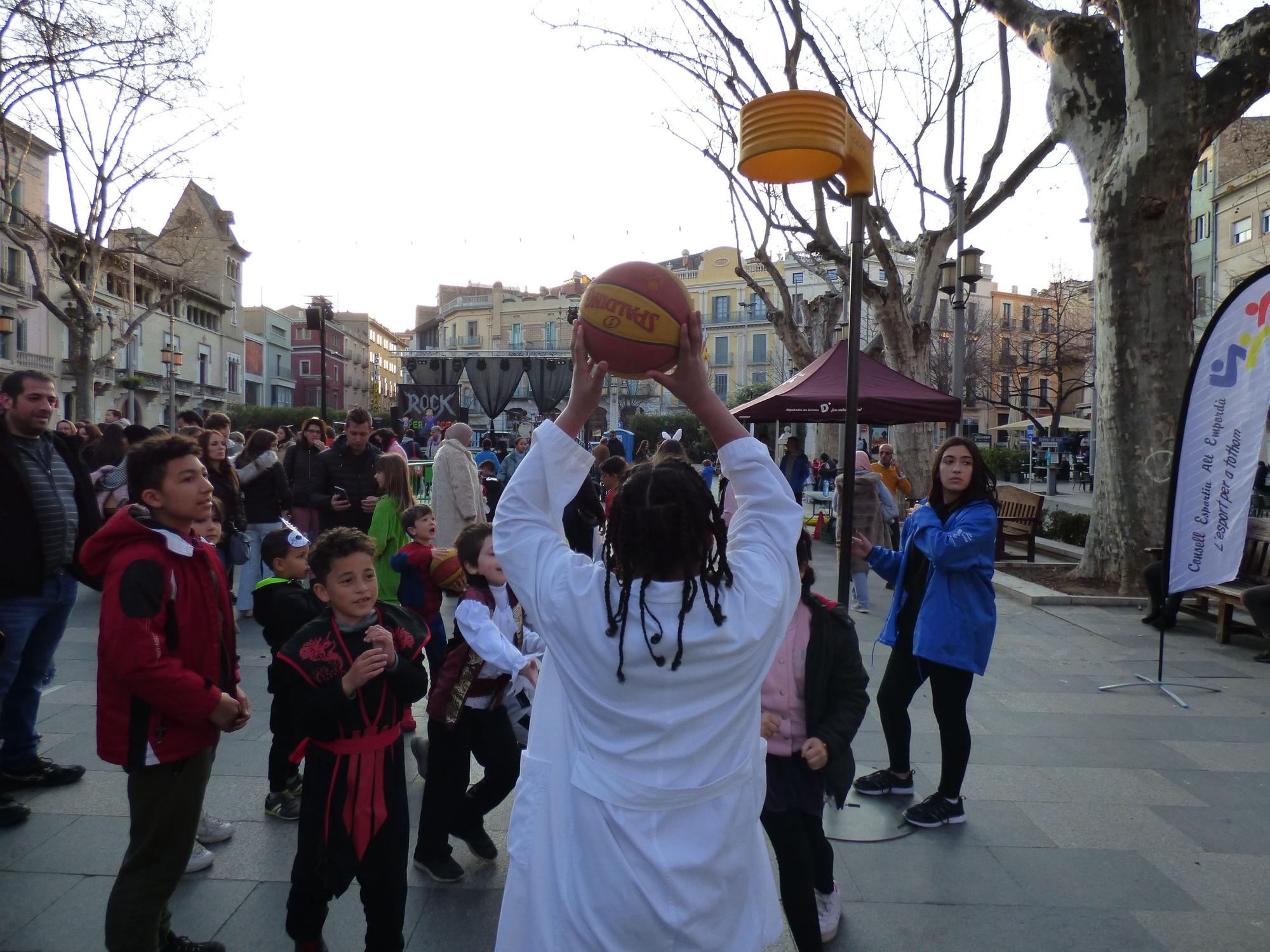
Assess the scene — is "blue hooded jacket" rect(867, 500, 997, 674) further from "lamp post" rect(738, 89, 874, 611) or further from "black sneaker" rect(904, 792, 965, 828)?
"black sneaker" rect(904, 792, 965, 828)

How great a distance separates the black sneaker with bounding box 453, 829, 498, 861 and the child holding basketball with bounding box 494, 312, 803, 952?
182 centimetres

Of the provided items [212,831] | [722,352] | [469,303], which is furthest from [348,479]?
[469,303]

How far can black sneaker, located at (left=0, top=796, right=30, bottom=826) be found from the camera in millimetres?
3647

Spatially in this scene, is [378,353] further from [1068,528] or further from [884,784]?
[884,784]

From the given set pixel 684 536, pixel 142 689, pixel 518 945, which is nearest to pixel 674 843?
pixel 518 945

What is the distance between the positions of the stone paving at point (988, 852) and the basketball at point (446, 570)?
102 cm

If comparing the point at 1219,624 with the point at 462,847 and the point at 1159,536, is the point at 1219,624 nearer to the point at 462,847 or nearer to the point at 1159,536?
the point at 1159,536

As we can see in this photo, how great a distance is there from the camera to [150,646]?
247 centimetres

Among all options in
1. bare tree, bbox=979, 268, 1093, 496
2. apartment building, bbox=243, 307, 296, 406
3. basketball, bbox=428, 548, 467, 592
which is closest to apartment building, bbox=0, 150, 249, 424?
apartment building, bbox=243, 307, 296, 406

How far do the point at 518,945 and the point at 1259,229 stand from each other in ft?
147

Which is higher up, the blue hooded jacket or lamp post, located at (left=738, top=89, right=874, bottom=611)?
lamp post, located at (left=738, top=89, right=874, bottom=611)

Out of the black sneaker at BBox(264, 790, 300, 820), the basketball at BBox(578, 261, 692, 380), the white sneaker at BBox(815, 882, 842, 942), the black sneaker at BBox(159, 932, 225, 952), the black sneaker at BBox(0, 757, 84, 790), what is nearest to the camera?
the basketball at BBox(578, 261, 692, 380)

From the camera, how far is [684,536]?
1.68 meters

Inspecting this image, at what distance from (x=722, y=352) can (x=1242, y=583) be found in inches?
2201
